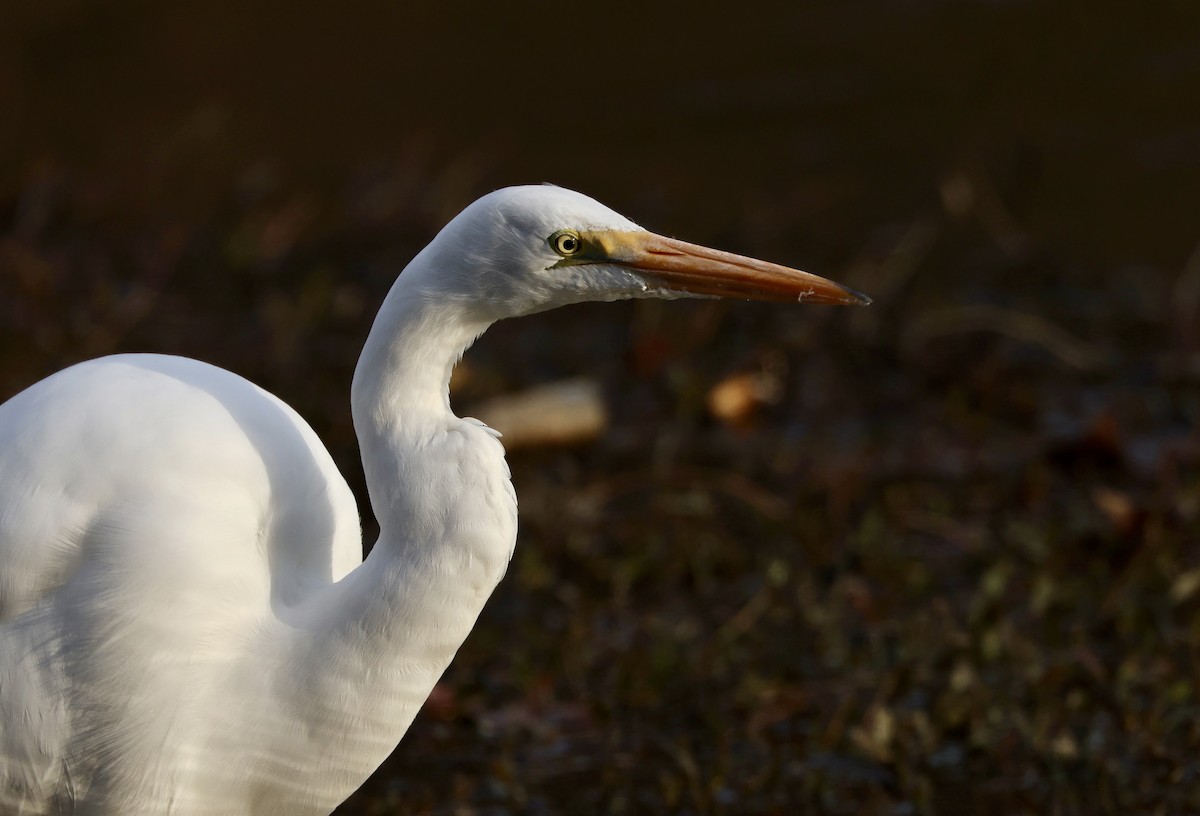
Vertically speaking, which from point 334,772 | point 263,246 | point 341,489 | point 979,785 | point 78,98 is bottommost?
point 78,98

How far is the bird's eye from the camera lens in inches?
83.8

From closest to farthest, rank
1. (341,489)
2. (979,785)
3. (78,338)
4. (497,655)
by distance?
1. (341,489)
2. (979,785)
3. (497,655)
4. (78,338)

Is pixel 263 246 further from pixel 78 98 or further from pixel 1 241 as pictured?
pixel 78 98

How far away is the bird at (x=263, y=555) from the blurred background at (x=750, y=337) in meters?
0.81

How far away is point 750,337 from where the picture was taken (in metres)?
5.23

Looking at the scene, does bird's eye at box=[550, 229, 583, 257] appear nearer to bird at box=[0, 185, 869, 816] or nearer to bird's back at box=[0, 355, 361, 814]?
bird at box=[0, 185, 869, 816]

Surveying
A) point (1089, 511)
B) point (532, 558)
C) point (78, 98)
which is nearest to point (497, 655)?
point (532, 558)

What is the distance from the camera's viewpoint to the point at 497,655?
3.59 meters

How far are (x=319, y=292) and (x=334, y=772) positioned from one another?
322 cm

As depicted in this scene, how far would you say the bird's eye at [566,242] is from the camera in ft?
6.98

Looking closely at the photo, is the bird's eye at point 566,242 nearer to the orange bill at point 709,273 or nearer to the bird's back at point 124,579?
the orange bill at point 709,273

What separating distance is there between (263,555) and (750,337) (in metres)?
3.08

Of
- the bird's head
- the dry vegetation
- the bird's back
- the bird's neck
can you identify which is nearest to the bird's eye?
the bird's head

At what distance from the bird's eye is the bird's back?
0.55 m
